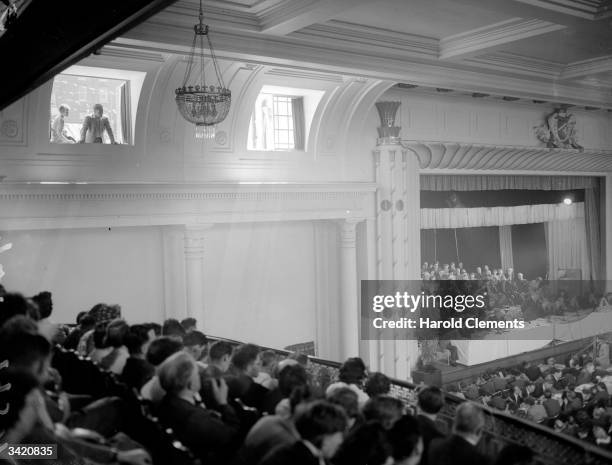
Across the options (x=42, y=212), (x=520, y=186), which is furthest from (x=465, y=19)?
(x=520, y=186)

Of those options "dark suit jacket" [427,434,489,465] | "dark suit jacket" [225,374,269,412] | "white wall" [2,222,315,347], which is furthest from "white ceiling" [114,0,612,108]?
"dark suit jacket" [427,434,489,465]

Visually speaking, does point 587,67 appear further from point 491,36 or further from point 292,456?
point 292,456

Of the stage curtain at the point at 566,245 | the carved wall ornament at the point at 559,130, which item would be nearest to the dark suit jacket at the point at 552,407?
the carved wall ornament at the point at 559,130

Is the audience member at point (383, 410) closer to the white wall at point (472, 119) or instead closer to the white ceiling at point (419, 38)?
the white ceiling at point (419, 38)

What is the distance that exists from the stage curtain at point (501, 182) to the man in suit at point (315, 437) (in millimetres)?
10046

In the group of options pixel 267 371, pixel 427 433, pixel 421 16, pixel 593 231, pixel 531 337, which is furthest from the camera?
pixel 593 231

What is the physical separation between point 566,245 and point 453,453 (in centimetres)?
1507

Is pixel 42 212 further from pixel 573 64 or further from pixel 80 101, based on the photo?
pixel 573 64

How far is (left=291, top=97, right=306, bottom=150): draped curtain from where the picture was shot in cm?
1015

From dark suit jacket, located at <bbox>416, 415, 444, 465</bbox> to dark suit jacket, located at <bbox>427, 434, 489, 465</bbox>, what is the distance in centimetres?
6

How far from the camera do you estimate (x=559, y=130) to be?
13500mm

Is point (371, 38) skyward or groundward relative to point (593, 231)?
skyward

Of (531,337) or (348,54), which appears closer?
(348,54)

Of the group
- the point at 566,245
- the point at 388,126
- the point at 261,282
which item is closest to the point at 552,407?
the point at 261,282
